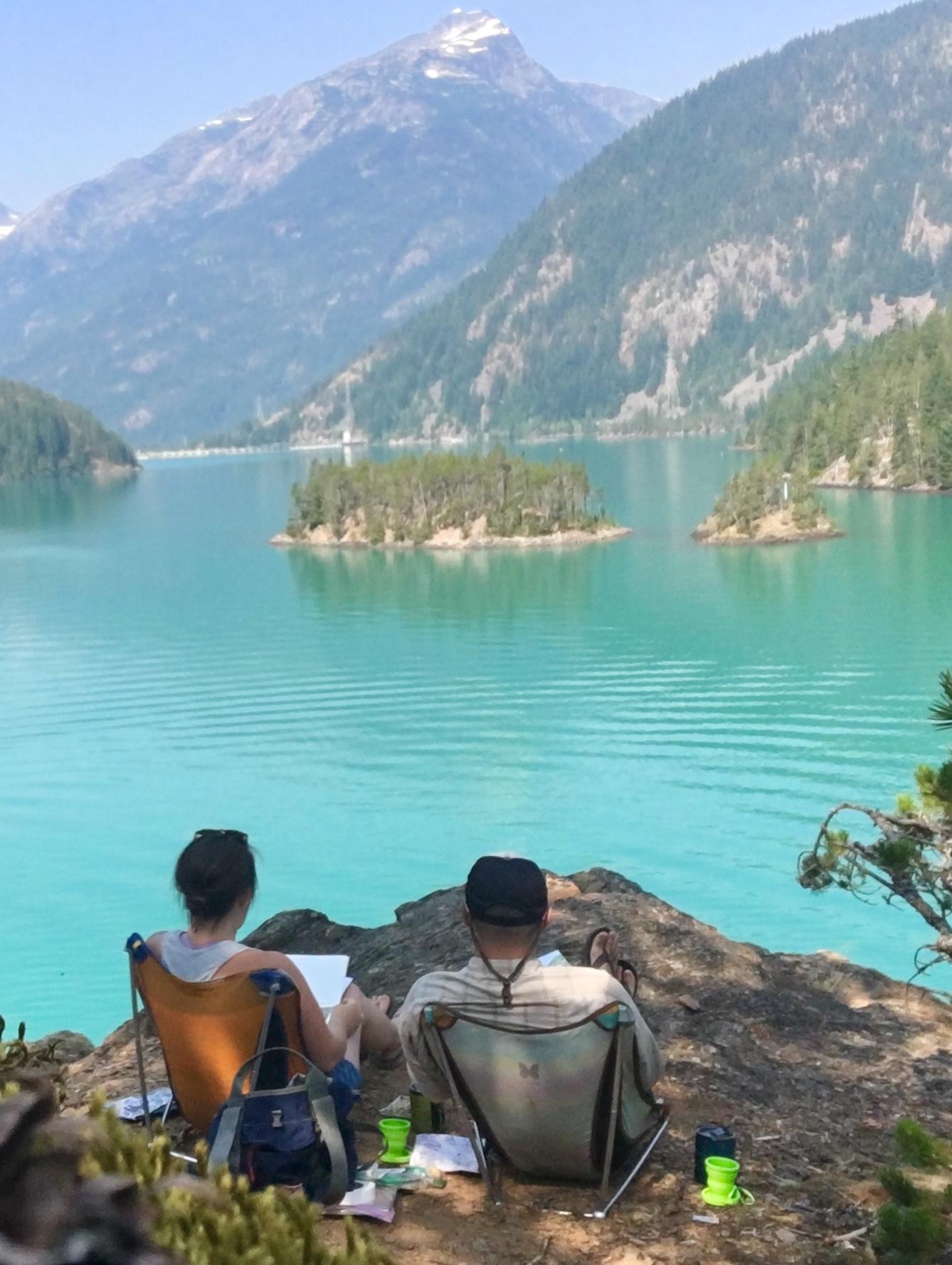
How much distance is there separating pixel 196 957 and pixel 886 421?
3632 inches

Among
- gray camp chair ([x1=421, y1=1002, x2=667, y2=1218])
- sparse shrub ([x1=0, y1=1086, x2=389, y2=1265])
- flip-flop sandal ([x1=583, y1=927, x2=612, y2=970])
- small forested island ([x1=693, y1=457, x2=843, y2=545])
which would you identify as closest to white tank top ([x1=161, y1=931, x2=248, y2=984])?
gray camp chair ([x1=421, y1=1002, x2=667, y2=1218])

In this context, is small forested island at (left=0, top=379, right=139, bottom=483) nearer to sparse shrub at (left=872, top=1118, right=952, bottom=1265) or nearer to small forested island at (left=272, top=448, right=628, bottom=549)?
small forested island at (left=272, top=448, right=628, bottom=549)

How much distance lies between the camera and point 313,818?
2305cm

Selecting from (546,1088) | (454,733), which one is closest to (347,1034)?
→ (546,1088)

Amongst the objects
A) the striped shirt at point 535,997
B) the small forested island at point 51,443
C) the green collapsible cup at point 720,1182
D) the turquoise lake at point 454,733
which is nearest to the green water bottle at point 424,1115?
the striped shirt at point 535,997

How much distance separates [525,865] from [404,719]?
2678cm

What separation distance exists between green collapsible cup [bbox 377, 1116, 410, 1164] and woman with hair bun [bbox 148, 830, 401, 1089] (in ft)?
0.73

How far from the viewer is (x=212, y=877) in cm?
379

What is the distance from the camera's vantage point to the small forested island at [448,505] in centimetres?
6719

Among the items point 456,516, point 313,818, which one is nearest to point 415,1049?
point 313,818

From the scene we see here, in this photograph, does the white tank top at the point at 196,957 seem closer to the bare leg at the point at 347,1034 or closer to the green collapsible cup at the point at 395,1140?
the bare leg at the point at 347,1034

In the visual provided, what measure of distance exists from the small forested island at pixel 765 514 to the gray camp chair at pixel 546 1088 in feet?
187

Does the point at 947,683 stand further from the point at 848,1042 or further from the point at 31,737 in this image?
the point at 31,737

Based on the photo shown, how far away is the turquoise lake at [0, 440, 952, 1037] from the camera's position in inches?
775
